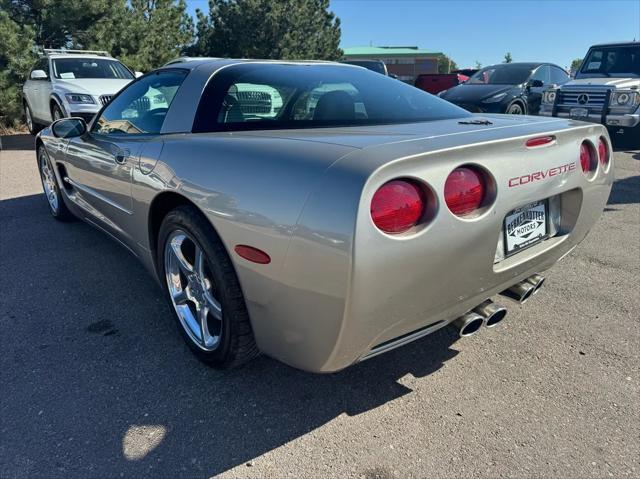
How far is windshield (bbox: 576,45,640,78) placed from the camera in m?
9.46

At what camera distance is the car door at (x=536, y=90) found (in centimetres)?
1038

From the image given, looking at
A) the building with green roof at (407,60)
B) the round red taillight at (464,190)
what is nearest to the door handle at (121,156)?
the round red taillight at (464,190)

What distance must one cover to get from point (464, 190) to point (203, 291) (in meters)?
1.34

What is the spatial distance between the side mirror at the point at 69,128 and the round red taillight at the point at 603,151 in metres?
3.41

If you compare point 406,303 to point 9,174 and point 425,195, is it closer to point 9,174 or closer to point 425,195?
point 425,195

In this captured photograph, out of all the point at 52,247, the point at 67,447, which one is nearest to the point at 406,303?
the point at 67,447

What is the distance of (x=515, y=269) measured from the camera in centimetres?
224

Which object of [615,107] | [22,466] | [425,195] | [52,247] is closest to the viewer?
[425,195]

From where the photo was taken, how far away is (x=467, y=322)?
2.14 metres

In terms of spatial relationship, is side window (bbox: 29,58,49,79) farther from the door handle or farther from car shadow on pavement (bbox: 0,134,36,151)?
the door handle

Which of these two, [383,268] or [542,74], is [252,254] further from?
[542,74]

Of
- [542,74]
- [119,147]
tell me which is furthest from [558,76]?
[119,147]

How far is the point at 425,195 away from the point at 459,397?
3.53 feet

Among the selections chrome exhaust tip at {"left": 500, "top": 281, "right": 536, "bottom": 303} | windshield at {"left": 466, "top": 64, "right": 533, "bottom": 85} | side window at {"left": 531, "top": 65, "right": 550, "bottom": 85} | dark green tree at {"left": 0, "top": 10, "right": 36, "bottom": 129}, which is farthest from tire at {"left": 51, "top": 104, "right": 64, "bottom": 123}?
chrome exhaust tip at {"left": 500, "top": 281, "right": 536, "bottom": 303}
